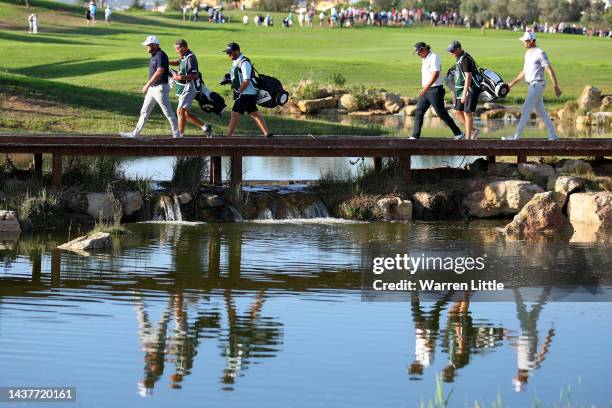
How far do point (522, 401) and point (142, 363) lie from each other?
328 cm

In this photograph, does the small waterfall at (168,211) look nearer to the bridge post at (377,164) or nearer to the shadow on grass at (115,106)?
the bridge post at (377,164)

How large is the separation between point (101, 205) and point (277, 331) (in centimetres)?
828

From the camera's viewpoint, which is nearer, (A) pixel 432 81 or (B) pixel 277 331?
(B) pixel 277 331

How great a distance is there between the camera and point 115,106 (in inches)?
1373

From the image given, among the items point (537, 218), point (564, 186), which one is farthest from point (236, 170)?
point (564, 186)

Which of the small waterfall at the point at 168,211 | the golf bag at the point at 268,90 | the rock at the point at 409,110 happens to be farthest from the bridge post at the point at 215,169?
the rock at the point at 409,110

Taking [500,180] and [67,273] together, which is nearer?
[67,273]

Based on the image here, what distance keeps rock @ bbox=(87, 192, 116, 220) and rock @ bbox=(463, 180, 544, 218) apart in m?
6.02

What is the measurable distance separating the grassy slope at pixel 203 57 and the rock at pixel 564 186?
36.7 ft

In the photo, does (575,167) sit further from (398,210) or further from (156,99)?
(156,99)

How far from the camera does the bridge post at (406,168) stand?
22.2 m

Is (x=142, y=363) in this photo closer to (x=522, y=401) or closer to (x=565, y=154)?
(x=522, y=401)

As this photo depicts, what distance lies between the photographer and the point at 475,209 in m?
21.7

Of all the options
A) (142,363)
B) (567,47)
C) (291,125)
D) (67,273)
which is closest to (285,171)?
(291,125)
